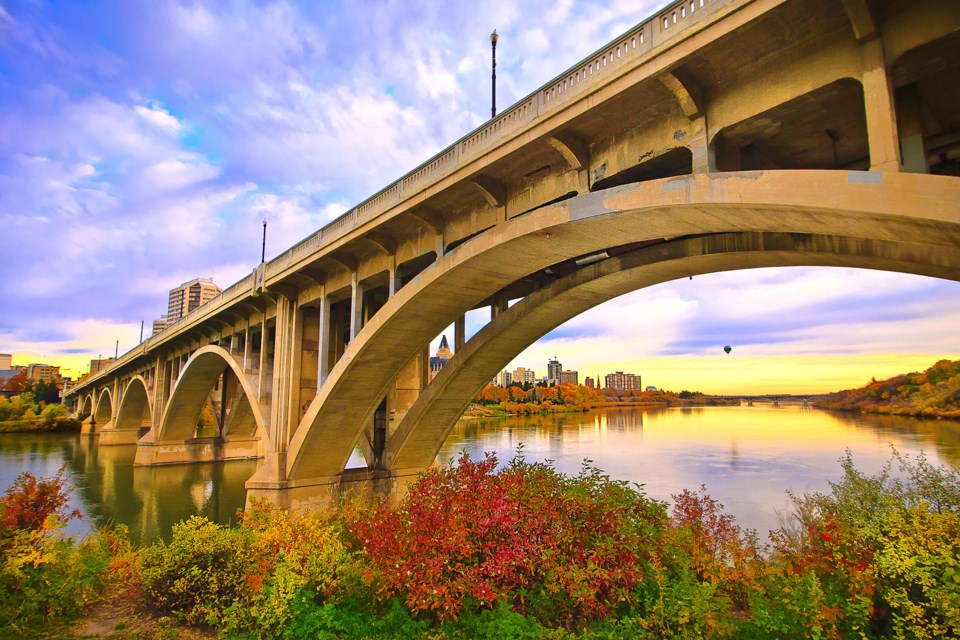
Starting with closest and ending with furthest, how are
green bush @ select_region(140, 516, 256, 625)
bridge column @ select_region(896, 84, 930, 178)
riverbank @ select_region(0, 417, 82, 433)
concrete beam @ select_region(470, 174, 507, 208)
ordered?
1. bridge column @ select_region(896, 84, 930, 178)
2. green bush @ select_region(140, 516, 256, 625)
3. concrete beam @ select_region(470, 174, 507, 208)
4. riverbank @ select_region(0, 417, 82, 433)

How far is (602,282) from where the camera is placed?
13.5 metres

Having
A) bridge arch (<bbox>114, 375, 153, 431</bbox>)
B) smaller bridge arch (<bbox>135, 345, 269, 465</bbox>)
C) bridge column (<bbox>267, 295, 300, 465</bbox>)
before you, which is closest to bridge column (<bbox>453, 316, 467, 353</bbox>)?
bridge column (<bbox>267, 295, 300, 465</bbox>)

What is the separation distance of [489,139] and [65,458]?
43813mm

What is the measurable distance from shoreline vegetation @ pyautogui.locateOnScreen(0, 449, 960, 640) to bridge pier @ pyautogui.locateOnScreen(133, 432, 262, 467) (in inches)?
1221

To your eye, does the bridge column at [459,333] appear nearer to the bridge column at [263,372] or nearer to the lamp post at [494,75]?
the lamp post at [494,75]

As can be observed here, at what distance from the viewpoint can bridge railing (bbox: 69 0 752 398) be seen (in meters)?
7.79

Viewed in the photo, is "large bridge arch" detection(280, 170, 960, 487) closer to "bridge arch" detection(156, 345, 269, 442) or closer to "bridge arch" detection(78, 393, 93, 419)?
"bridge arch" detection(156, 345, 269, 442)

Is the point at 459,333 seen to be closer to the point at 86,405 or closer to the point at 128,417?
the point at 128,417

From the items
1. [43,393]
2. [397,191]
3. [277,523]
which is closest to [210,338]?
[397,191]

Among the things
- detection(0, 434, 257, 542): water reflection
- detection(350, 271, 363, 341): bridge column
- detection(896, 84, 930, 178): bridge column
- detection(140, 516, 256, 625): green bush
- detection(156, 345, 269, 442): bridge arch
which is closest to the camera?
detection(896, 84, 930, 178): bridge column

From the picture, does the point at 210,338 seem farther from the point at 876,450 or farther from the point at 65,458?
the point at 876,450

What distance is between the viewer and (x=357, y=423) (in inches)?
714

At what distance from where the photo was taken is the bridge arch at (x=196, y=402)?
33125 mm

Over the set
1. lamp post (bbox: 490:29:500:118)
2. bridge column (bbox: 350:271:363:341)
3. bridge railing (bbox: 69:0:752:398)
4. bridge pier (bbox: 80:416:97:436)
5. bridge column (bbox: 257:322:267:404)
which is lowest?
bridge pier (bbox: 80:416:97:436)
